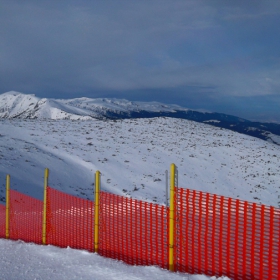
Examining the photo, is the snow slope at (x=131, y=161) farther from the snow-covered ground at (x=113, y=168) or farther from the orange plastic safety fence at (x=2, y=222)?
the orange plastic safety fence at (x=2, y=222)

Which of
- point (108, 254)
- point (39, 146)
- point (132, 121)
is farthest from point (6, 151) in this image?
point (132, 121)

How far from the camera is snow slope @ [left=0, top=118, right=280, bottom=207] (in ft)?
74.2

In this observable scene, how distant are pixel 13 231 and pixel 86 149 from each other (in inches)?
860

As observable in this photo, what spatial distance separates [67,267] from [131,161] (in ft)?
77.0

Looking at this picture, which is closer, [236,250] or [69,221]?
[236,250]

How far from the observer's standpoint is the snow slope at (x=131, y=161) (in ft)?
74.2

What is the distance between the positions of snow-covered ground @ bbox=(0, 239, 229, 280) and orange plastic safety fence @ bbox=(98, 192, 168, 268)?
0.28 metres

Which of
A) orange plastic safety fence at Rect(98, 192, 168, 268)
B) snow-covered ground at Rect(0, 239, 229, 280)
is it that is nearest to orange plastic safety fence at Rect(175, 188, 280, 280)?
snow-covered ground at Rect(0, 239, 229, 280)

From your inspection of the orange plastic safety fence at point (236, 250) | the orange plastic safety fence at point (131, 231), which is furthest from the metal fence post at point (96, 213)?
the orange plastic safety fence at point (236, 250)

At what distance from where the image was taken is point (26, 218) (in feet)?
30.2

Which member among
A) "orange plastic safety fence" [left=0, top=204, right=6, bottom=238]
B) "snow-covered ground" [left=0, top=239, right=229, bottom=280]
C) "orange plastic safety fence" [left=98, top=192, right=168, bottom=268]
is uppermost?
"orange plastic safety fence" [left=98, top=192, right=168, bottom=268]

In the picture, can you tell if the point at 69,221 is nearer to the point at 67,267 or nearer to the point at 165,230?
the point at 67,267

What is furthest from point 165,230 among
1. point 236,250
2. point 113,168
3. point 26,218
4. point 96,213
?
point 113,168

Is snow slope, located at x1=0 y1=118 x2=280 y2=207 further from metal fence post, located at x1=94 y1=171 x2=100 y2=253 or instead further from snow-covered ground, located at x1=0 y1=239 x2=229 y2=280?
metal fence post, located at x1=94 y1=171 x2=100 y2=253
